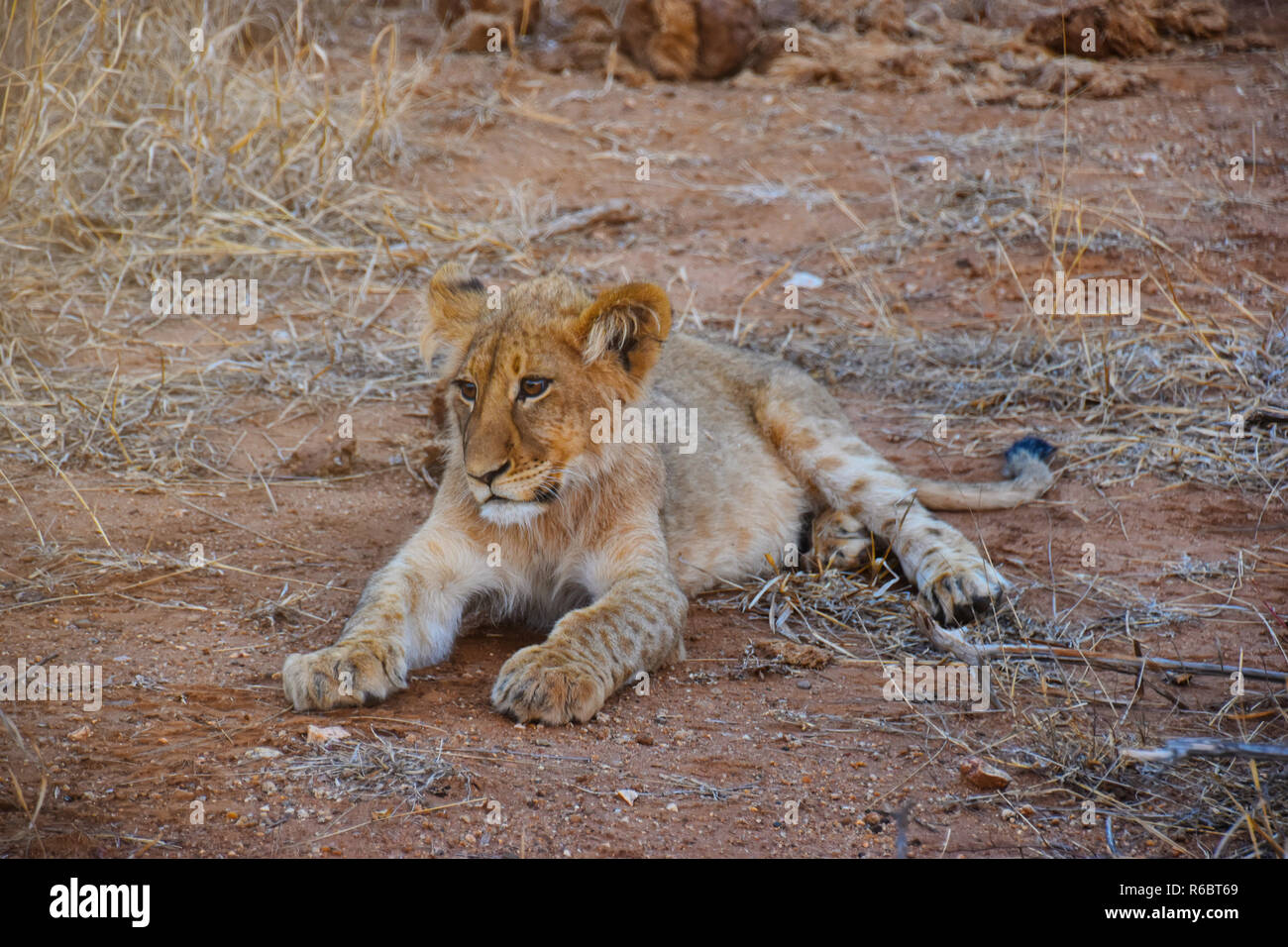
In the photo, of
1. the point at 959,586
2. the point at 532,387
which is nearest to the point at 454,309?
the point at 532,387

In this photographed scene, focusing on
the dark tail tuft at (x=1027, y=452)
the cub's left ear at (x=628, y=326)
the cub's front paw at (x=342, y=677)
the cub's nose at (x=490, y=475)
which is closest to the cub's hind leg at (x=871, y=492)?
the dark tail tuft at (x=1027, y=452)

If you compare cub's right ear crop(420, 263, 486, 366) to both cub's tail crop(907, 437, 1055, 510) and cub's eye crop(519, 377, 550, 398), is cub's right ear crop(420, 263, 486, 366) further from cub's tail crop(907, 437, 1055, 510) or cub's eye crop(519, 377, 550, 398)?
cub's tail crop(907, 437, 1055, 510)

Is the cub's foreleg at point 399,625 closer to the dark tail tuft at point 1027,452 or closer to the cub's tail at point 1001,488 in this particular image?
the cub's tail at point 1001,488

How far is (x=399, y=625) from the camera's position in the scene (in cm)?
396

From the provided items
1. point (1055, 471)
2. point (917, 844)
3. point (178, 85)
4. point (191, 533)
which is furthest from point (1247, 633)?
point (178, 85)

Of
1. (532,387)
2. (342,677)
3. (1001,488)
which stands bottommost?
(342,677)

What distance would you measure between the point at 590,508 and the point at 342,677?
1.22 m

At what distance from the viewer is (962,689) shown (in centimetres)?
394

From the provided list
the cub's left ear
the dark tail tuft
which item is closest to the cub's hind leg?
the dark tail tuft

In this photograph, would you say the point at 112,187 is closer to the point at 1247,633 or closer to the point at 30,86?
the point at 30,86

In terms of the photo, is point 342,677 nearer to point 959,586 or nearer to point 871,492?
point 959,586

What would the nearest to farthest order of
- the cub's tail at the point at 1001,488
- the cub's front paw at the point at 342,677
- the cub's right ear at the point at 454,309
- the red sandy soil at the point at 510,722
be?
the red sandy soil at the point at 510,722, the cub's front paw at the point at 342,677, the cub's right ear at the point at 454,309, the cub's tail at the point at 1001,488

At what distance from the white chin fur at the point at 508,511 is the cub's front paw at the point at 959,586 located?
159cm

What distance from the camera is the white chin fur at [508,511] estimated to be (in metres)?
4.08
